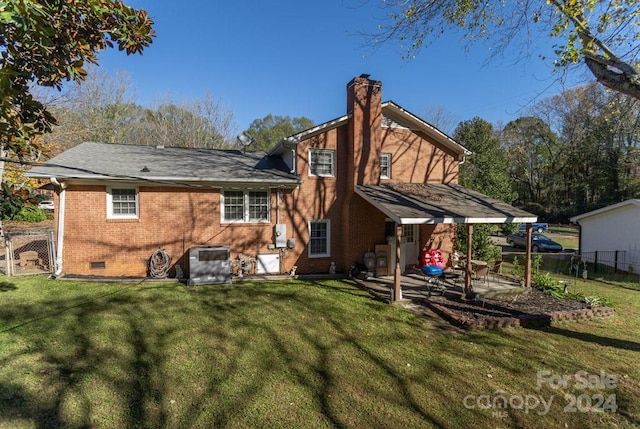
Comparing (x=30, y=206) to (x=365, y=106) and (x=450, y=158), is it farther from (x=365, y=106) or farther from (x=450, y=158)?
(x=450, y=158)

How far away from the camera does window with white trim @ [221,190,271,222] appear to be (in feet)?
41.1

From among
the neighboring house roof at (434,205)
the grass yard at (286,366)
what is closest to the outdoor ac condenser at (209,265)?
the grass yard at (286,366)

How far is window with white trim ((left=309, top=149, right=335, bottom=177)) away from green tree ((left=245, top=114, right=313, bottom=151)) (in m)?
35.3

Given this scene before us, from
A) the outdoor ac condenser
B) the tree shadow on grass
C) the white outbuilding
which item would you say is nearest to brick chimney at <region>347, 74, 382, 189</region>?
the outdoor ac condenser

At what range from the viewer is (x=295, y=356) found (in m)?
6.57

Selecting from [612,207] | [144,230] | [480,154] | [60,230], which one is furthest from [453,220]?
[480,154]

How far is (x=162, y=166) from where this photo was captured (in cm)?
Answer: 1225

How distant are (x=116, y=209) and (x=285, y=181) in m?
5.95

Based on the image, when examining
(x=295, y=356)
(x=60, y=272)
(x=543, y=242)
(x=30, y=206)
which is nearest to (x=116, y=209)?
(x=60, y=272)

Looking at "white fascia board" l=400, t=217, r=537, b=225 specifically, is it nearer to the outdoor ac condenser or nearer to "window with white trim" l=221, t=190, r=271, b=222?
"window with white trim" l=221, t=190, r=271, b=222

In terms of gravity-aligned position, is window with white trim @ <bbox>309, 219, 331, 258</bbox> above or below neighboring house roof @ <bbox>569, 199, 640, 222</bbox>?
below

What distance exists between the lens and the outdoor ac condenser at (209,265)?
10953 mm

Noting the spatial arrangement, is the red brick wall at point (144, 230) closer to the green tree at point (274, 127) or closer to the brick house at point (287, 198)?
the brick house at point (287, 198)

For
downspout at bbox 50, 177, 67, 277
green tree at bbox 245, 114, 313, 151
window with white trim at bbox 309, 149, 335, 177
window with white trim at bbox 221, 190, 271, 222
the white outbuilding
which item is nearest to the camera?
downspout at bbox 50, 177, 67, 277
